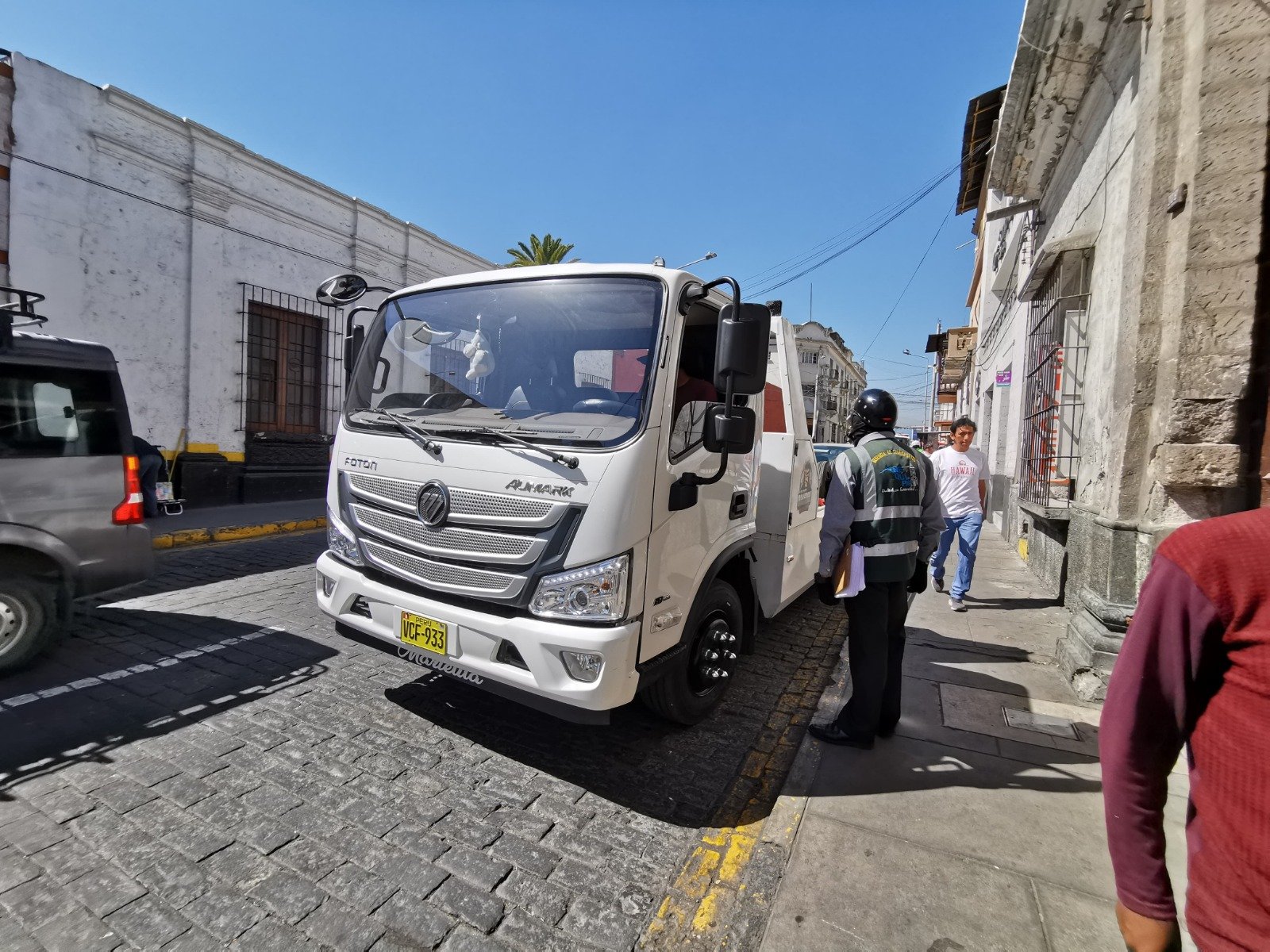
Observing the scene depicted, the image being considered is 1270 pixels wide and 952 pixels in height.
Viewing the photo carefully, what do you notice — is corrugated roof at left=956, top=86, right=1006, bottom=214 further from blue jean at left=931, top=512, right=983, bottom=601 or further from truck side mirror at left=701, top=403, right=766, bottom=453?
truck side mirror at left=701, top=403, right=766, bottom=453

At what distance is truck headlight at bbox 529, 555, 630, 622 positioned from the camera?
2691mm

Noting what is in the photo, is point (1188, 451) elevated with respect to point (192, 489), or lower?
elevated

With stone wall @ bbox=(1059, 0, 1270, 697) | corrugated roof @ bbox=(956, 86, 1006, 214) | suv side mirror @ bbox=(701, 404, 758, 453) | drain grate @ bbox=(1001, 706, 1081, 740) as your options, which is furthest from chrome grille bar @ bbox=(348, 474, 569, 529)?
corrugated roof @ bbox=(956, 86, 1006, 214)

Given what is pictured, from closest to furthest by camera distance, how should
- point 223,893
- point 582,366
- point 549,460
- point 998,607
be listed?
point 223,893 → point 549,460 → point 582,366 → point 998,607

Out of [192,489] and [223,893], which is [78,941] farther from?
[192,489]

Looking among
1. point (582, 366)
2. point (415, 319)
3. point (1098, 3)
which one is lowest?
point (582, 366)

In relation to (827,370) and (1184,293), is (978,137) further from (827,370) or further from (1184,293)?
(827,370)

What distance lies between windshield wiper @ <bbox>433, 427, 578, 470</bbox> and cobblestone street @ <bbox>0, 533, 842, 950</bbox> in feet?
5.09

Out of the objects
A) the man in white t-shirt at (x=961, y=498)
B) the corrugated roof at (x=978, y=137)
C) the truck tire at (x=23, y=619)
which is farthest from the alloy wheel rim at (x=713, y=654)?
the corrugated roof at (x=978, y=137)

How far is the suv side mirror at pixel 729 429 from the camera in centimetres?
294

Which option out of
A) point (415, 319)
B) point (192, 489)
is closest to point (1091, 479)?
point (415, 319)

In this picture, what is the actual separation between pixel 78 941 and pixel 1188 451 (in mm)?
5456

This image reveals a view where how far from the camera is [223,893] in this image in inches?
89.3

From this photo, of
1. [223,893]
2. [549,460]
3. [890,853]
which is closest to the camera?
[223,893]
